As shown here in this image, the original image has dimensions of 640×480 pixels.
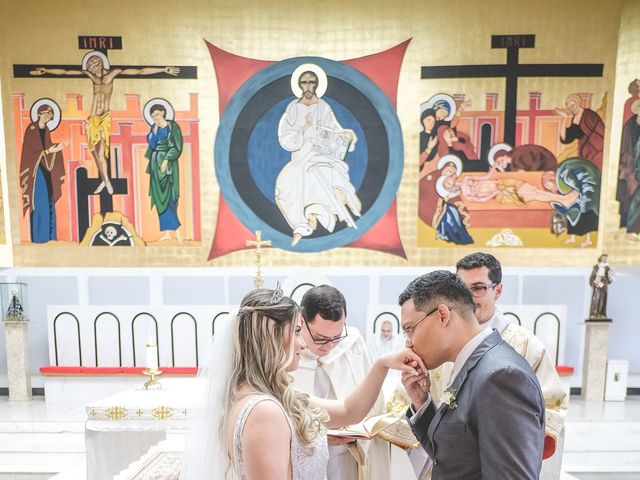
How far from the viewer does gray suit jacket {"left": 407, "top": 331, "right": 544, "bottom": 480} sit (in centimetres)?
123

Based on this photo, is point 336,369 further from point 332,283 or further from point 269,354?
point 332,283

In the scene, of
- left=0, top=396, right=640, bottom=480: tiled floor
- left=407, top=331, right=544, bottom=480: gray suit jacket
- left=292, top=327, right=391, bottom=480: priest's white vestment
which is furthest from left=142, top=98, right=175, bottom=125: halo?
left=407, top=331, right=544, bottom=480: gray suit jacket

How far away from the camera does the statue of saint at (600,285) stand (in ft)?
19.1

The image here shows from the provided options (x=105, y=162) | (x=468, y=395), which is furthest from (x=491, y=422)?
(x=105, y=162)

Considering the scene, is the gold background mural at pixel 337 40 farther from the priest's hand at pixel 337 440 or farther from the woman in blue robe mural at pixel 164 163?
the priest's hand at pixel 337 440

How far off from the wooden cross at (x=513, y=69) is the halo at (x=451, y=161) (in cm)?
109

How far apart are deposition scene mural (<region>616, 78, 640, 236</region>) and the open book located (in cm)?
529

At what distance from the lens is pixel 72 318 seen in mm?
6277

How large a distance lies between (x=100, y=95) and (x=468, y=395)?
20.7 ft

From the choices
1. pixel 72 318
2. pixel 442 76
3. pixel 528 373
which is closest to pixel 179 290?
pixel 72 318

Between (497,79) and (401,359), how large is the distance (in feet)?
17.8

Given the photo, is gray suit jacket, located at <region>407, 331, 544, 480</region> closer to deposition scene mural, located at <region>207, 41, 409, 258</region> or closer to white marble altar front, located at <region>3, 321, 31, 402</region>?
deposition scene mural, located at <region>207, 41, 409, 258</region>

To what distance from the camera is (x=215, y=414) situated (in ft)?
5.87

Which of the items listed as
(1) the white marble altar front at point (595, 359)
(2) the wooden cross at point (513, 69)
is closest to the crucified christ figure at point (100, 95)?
(2) the wooden cross at point (513, 69)
